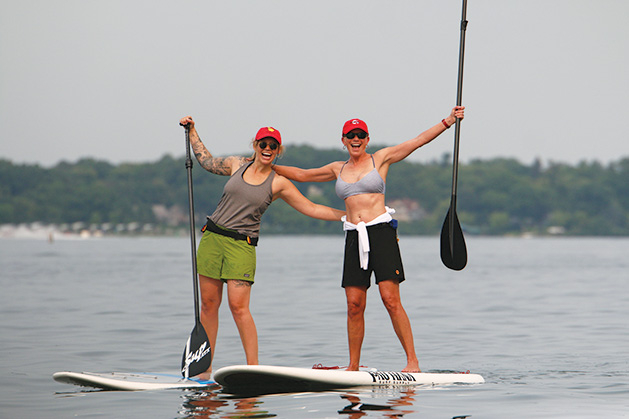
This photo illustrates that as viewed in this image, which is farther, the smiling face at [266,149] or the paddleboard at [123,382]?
the paddleboard at [123,382]

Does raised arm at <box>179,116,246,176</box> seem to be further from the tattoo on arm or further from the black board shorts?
the black board shorts

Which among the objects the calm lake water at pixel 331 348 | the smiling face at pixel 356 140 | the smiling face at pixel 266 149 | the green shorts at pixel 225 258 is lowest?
the calm lake water at pixel 331 348

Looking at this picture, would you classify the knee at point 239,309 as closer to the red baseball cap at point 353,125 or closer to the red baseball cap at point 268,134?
the red baseball cap at point 268,134

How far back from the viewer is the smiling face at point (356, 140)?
8742 mm

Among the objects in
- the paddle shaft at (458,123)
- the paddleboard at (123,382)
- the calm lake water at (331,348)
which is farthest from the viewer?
the paddle shaft at (458,123)

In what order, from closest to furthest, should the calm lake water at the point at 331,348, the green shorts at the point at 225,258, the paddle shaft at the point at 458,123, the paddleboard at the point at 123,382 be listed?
the calm lake water at the point at 331,348, the green shorts at the point at 225,258, the paddleboard at the point at 123,382, the paddle shaft at the point at 458,123

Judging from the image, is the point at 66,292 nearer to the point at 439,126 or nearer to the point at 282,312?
the point at 282,312

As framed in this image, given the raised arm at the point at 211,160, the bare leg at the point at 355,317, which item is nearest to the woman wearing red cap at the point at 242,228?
the raised arm at the point at 211,160

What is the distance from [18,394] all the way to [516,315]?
12096mm

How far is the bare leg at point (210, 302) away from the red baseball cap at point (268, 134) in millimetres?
1396

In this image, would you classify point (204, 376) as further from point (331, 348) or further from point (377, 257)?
point (331, 348)

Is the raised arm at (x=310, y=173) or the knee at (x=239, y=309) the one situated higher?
the raised arm at (x=310, y=173)

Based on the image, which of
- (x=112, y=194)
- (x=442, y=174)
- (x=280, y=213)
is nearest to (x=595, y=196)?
(x=442, y=174)

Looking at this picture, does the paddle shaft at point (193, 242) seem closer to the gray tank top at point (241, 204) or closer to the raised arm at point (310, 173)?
the gray tank top at point (241, 204)
